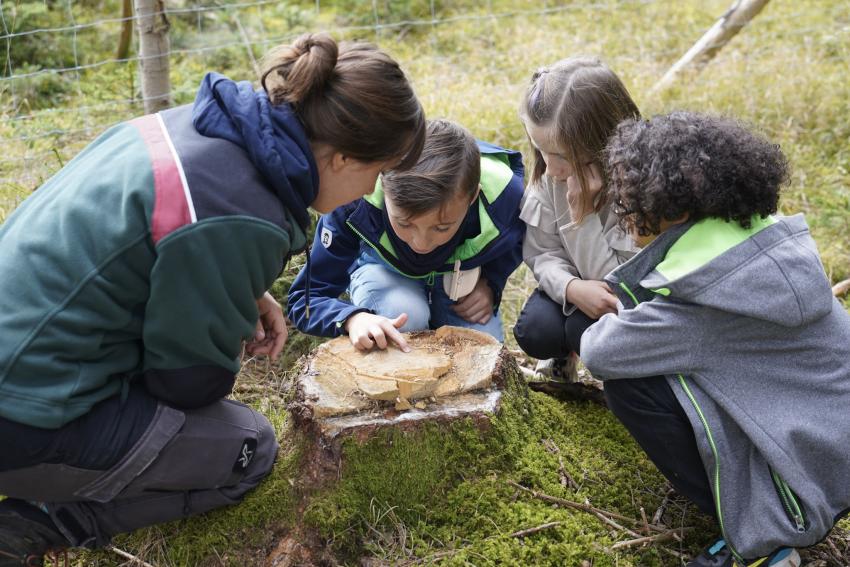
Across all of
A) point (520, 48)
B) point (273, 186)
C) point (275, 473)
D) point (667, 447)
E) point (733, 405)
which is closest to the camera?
point (273, 186)

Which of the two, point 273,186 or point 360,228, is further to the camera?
point 360,228

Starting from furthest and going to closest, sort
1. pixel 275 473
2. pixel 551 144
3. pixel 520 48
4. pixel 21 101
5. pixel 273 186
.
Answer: pixel 520 48 → pixel 21 101 → pixel 551 144 → pixel 275 473 → pixel 273 186

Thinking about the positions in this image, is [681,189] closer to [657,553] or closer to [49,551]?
[657,553]

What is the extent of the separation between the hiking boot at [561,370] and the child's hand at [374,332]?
70 centimetres

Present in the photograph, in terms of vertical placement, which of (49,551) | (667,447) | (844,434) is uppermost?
(844,434)

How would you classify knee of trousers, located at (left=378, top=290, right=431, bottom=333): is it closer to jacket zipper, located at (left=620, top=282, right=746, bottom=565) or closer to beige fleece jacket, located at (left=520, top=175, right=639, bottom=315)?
beige fleece jacket, located at (left=520, top=175, right=639, bottom=315)

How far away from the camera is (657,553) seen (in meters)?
2.25

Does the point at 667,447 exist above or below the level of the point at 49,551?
above

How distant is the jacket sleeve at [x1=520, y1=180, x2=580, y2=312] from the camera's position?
2.86 m

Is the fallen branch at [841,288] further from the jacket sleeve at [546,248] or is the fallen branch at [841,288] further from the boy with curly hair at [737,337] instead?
the boy with curly hair at [737,337]

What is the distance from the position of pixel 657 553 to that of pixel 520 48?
15.6ft

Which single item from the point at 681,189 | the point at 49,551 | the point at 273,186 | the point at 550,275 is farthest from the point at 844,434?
the point at 49,551

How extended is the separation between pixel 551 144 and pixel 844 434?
1210 millimetres

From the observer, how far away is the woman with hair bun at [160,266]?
184 centimetres
